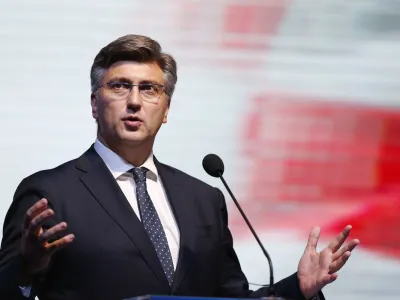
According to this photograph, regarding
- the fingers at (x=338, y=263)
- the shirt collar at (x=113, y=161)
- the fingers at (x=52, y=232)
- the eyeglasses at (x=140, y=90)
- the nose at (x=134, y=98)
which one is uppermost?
the eyeglasses at (x=140, y=90)

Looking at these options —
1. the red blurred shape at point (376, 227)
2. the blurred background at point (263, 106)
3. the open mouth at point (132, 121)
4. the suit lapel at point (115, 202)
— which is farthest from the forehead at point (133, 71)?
the red blurred shape at point (376, 227)

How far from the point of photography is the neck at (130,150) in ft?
10.2

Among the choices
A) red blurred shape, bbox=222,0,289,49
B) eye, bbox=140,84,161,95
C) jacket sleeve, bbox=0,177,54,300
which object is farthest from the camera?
red blurred shape, bbox=222,0,289,49

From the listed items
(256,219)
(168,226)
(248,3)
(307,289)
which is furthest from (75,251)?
(248,3)

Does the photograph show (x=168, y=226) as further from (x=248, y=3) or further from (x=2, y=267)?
(x=248, y=3)

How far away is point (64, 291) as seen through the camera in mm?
2816

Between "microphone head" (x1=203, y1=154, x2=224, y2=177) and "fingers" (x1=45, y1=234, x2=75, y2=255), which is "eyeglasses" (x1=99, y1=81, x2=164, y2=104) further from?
"fingers" (x1=45, y1=234, x2=75, y2=255)

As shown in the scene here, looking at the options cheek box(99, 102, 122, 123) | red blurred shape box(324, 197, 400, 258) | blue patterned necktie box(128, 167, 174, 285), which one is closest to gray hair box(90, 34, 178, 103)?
cheek box(99, 102, 122, 123)

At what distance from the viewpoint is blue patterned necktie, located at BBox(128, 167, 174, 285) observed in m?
2.92

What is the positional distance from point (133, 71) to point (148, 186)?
34cm

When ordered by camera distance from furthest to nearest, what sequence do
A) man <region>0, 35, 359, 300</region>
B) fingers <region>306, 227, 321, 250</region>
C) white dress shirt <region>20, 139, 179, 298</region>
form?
white dress shirt <region>20, 139, 179, 298</region>
fingers <region>306, 227, 321, 250</region>
man <region>0, 35, 359, 300</region>

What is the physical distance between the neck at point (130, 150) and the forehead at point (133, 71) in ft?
0.62

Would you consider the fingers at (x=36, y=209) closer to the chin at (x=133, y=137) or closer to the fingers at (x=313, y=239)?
the chin at (x=133, y=137)

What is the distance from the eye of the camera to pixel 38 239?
254cm
